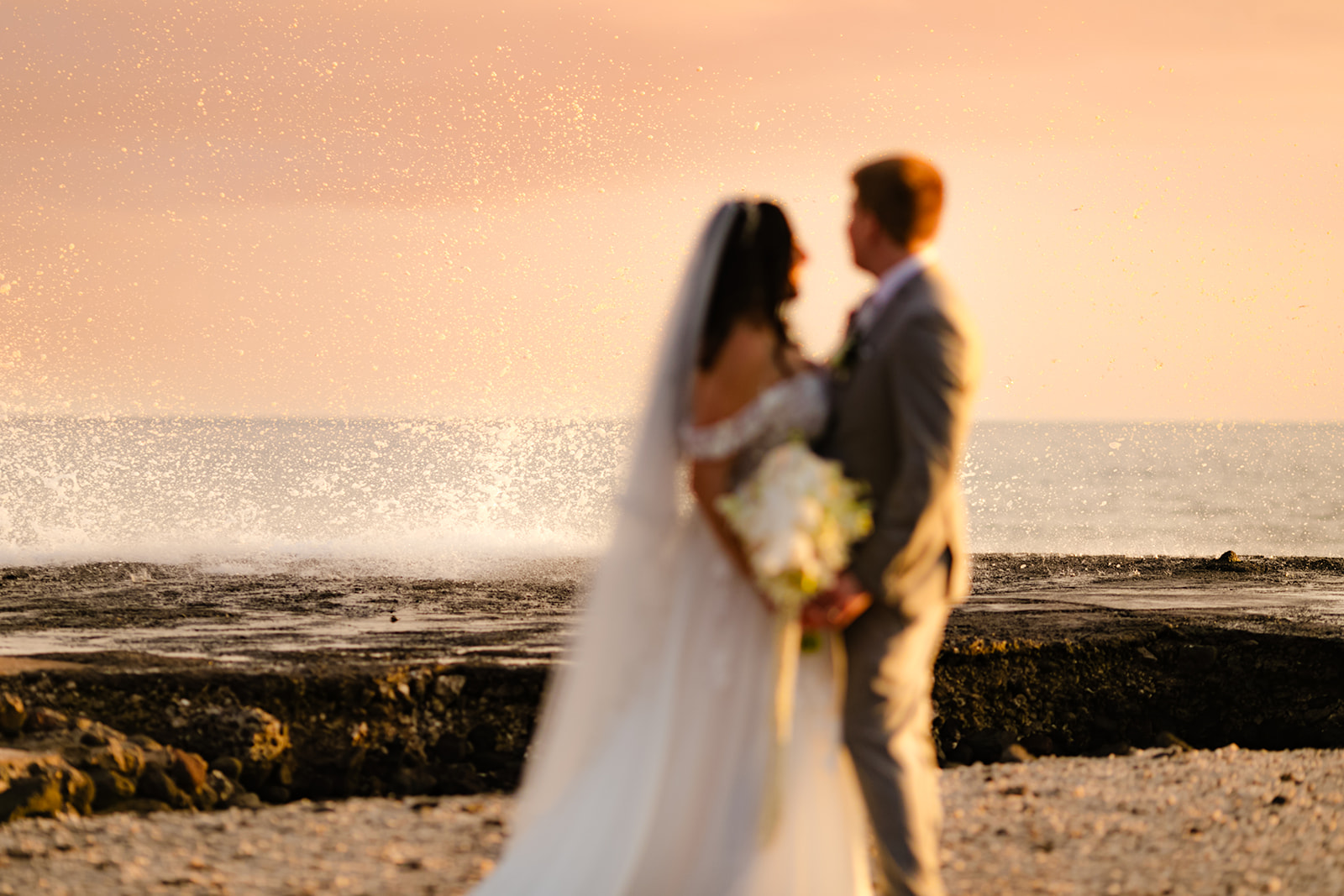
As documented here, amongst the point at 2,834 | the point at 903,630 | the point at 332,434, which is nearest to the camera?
the point at 903,630

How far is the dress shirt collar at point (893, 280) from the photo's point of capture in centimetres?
289

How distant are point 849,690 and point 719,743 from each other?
43 centimetres

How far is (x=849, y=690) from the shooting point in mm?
3025

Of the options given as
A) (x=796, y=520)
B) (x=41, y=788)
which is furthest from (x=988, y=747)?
(x=41, y=788)

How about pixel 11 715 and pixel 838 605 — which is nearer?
pixel 838 605

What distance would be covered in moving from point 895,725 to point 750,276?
50.4 inches

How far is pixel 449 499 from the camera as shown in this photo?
3475 cm

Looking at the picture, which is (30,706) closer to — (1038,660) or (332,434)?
(1038,660)

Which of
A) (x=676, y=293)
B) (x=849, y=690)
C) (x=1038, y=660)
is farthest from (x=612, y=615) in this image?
(x=1038, y=660)

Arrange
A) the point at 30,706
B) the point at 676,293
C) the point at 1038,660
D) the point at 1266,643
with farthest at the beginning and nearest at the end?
1. the point at 1266,643
2. the point at 1038,660
3. the point at 30,706
4. the point at 676,293

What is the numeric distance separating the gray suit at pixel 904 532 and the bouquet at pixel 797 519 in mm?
105

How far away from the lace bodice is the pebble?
7.04 ft

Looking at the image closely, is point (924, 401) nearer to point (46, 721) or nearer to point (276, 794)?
point (276, 794)

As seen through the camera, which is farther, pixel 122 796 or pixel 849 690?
pixel 122 796
